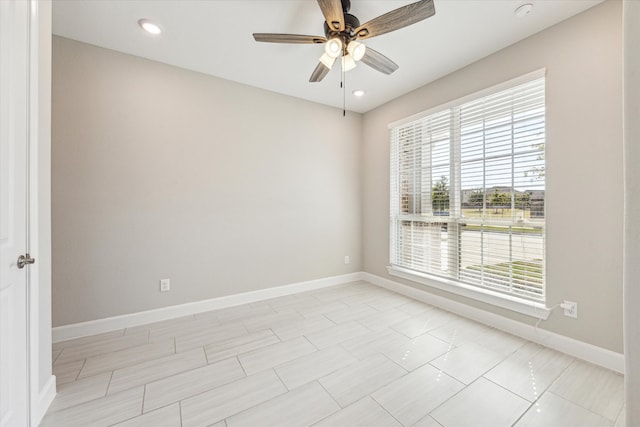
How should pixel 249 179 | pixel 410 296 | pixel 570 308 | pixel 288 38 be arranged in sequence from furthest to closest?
pixel 410 296 → pixel 249 179 → pixel 570 308 → pixel 288 38

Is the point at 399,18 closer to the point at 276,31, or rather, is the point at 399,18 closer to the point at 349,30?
the point at 349,30

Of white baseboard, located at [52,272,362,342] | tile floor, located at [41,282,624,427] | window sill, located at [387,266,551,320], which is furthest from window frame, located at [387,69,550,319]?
white baseboard, located at [52,272,362,342]

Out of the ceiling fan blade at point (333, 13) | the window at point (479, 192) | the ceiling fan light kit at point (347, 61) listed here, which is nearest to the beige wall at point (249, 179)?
the window at point (479, 192)

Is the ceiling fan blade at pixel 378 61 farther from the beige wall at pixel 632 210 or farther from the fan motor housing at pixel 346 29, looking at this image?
the beige wall at pixel 632 210

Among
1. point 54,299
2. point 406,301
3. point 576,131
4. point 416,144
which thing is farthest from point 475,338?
point 54,299

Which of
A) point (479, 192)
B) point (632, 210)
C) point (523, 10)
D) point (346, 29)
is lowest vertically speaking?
point (632, 210)

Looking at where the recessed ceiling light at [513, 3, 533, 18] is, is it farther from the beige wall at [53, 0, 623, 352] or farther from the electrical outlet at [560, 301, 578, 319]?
the electrical outlet at [560, 301, 578, 319]

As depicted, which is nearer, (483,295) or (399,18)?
(399,18)

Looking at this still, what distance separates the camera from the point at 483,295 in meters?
2.57

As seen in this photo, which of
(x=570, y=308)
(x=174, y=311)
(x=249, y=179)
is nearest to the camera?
(x=570, y=308)

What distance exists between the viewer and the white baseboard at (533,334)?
184 cm
